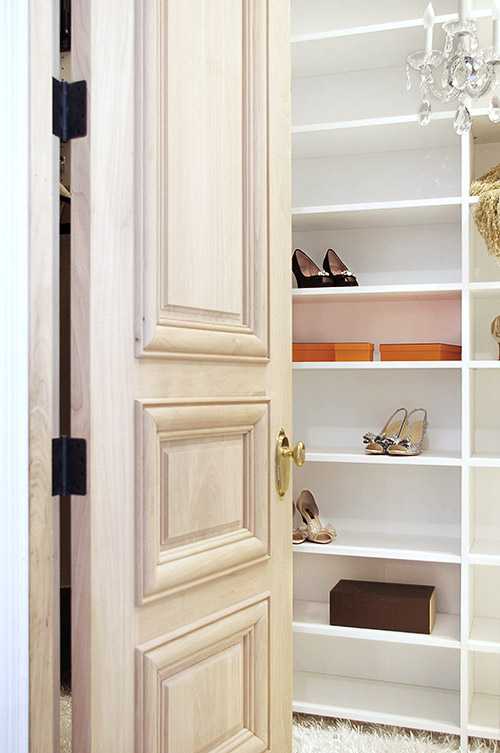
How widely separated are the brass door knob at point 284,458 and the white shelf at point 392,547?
2.82 ft

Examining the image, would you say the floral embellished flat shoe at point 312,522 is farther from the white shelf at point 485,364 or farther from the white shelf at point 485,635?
the white shelf at point 485,364

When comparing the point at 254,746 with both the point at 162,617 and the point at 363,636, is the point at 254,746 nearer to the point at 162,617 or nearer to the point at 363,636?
the point at 162,617

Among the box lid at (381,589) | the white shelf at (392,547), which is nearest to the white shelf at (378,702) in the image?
the box lid at (381,589)

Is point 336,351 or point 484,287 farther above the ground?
point 484,287

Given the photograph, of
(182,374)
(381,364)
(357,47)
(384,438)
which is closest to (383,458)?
(384,438)

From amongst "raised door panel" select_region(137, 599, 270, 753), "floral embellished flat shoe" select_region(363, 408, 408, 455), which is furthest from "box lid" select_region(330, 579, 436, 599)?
"raised door panel" select_region(137, 599, 270, 753)

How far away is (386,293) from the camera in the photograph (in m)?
2.40

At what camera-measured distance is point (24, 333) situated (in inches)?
43.6

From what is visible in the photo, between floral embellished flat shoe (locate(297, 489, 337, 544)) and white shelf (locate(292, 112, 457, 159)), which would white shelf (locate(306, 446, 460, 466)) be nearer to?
floral embellished flat shoe (locate(297, 489, 337, 544))

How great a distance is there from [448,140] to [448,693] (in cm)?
190

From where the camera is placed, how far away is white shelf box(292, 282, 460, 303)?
234cm

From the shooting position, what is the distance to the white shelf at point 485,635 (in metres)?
2.26

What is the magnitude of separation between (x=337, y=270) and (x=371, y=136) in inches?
18.0

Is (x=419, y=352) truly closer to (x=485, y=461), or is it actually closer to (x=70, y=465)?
(x=485, y=461)
